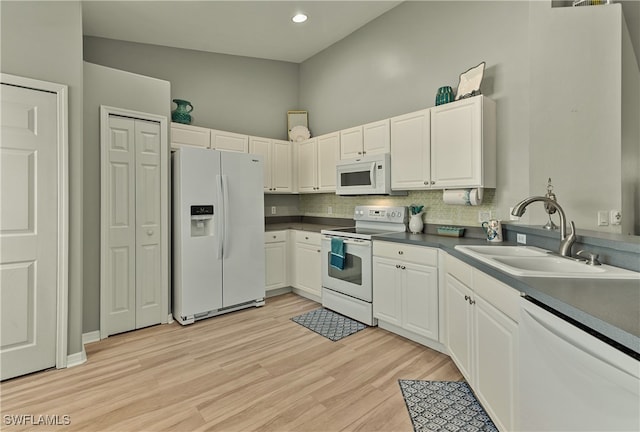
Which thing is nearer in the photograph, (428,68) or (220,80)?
(428,68)

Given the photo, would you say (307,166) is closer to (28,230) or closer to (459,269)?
(459,269)

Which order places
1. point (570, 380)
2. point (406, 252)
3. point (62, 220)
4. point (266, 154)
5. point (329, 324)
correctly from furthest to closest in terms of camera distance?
1. point (266, 154)
2. point (329, 324)
3. point (406, 252)
4. point (62, 220)
5. point (570, 380)

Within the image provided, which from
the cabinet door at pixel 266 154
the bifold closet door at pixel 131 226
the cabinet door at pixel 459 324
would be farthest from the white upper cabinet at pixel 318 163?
the cabinet door at pixel 459 324

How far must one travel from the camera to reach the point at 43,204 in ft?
7.79

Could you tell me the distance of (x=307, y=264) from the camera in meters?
4.09

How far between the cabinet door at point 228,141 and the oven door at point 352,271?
1736 millimetres

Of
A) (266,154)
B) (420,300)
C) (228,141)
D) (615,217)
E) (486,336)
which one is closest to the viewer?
(486,336)

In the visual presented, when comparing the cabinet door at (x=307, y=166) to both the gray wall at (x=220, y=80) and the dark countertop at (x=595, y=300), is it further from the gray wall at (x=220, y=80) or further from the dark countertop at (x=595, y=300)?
the dark countertop at (x=595, y=300)

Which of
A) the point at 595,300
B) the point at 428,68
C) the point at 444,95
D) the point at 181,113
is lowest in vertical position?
the point at 595,300

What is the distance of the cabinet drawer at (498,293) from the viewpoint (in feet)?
4.89

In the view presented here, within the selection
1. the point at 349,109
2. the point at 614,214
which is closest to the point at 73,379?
the point at 349,109

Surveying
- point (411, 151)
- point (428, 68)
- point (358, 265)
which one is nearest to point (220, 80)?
point (428, 68)

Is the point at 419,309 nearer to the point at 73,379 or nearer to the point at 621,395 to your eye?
the point at 621,395

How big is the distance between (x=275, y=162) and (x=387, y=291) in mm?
2545
